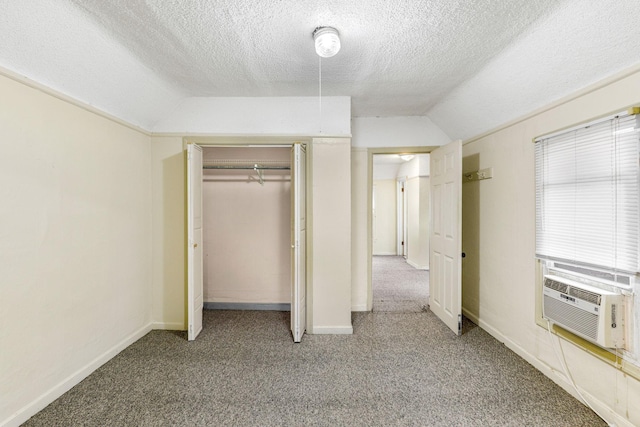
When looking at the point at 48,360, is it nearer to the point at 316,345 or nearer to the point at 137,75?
the point at 316,345

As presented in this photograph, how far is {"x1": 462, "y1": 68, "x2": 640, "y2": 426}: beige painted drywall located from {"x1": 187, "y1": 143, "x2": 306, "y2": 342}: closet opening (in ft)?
7.15

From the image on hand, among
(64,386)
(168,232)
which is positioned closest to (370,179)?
(168,232)

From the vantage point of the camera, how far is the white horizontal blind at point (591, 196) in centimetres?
165

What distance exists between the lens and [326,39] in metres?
1.84

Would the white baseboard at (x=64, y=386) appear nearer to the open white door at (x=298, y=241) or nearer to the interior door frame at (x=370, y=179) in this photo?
the open white door at (x=298, y=241)

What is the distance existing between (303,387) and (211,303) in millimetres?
2061

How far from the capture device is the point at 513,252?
2586mm

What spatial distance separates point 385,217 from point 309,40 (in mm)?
6484

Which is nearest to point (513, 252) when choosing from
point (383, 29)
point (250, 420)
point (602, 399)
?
point (602, 399)

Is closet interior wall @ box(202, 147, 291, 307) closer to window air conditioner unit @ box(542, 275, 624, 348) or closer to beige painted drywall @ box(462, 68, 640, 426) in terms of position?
beige painted drywall @ box(462, 68, 640, 426)

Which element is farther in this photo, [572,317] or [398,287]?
[398,287]

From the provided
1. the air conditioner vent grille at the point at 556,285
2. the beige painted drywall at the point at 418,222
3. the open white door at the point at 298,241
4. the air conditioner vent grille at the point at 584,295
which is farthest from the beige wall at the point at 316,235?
the beige painted drywall at the point at 418,222

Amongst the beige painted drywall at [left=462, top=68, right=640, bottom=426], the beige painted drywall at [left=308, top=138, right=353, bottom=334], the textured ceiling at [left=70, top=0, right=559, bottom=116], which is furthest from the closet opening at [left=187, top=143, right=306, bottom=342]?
the beige painted drywall at [left=462, top=68, right=640, bottom=426]

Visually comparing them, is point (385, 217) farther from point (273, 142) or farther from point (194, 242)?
point (194, 242)
